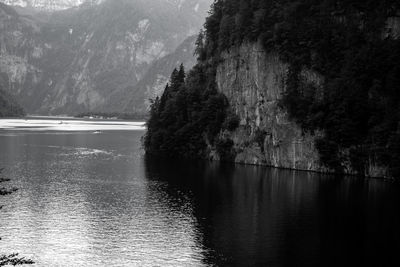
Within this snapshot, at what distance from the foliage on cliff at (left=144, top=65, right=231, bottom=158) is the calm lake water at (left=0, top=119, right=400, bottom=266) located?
68.2 feet

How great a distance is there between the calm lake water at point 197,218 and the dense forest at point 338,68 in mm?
6118

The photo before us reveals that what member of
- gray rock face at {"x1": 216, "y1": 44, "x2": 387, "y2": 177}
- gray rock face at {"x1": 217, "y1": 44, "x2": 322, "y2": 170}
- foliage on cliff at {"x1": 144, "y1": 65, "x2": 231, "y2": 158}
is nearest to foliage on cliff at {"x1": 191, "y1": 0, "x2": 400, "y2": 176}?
gray rock face at {"x1": 216, "y1": 44, "x2": 387, "y2": 177}

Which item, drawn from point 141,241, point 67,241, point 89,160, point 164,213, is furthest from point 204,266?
point 89,160

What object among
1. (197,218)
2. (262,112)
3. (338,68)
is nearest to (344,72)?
(338,68)

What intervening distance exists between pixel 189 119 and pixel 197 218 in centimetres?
6245

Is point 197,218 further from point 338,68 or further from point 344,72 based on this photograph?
point 338,68

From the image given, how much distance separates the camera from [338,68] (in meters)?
93.8

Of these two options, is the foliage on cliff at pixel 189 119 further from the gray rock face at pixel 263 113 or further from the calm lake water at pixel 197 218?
the calm lake water at pixel 197 218

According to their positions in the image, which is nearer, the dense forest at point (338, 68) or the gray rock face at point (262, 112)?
the dense forest at point (338, 68)

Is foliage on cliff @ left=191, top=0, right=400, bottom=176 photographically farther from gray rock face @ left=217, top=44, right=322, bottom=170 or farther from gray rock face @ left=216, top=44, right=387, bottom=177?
gray rock face @ left=217, top=44, right=322, bottom=170

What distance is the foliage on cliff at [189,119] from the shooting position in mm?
114812

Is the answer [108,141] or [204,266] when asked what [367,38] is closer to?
[204,266]

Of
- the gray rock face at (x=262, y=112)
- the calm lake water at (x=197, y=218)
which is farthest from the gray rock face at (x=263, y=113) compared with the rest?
the calm lake water at (x=197, y=218)

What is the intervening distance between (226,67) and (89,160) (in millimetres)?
33512
